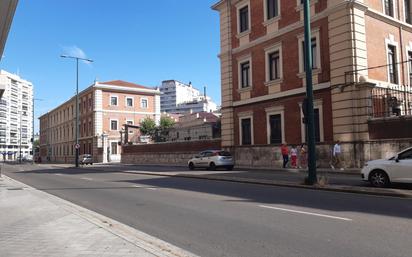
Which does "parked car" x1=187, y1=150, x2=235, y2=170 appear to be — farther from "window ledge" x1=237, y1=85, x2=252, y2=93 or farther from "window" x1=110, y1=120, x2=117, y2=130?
"window" x1=110, y1=120, x2=117, y2=130

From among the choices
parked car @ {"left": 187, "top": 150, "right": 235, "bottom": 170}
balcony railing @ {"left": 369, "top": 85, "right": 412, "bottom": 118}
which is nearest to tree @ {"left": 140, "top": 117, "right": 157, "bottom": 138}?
parked car @ {"left": 187, "top": 150, "right": 235, "bottom": 170}

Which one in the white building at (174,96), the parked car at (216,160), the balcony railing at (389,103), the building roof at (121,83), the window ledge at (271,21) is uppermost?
the white building at (174,96)

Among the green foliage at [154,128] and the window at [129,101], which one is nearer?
the green foliage at [154,128]

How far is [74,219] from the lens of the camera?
29.6ft

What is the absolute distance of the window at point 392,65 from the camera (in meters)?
28.2

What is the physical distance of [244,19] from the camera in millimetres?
34250

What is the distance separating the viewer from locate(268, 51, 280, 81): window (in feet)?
101

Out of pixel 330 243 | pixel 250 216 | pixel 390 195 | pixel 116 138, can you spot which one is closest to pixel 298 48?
pixel 390 195

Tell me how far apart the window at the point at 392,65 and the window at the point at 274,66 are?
7.44 m

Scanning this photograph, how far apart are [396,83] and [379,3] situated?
5416mm

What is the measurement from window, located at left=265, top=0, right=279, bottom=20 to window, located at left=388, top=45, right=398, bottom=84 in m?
8.21

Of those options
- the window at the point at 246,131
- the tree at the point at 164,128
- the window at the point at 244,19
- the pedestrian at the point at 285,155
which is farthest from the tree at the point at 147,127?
the pedestrian at the point at 285,155

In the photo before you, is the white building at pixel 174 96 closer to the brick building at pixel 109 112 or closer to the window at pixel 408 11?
the brick building at pixel 109 112

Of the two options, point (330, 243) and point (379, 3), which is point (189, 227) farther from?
point (379, 3)
